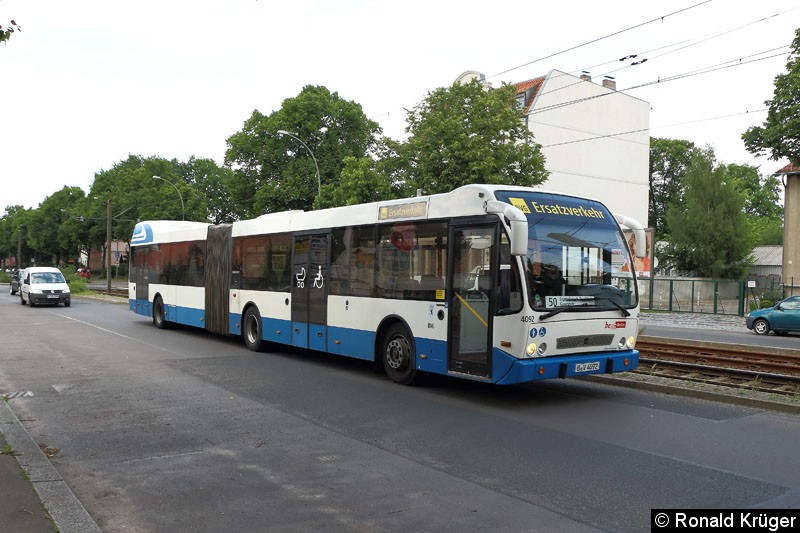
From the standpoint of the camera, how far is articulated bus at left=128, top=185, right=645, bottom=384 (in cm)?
877

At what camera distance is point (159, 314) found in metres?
20.1

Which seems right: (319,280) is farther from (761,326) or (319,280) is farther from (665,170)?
(665,170)

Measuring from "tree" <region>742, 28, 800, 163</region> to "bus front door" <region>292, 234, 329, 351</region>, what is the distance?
17.6m

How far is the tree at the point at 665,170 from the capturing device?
66.8 m

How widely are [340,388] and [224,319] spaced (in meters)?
6.77

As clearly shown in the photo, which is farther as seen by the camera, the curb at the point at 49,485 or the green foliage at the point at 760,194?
the green foliage at the point at 760,194

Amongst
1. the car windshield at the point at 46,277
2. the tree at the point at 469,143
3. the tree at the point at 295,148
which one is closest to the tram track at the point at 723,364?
the tree at the point at 469,143

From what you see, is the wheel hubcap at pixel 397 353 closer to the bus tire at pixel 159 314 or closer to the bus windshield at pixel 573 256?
the bus windshield at pixel 573 256

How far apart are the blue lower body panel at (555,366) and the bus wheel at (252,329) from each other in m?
7.35

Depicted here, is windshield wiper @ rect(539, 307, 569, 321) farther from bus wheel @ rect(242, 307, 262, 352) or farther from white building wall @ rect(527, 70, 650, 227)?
white building wall @ rect(527, 70, 650, 227)

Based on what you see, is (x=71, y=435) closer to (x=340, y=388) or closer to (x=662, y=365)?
(x=340, y=388)

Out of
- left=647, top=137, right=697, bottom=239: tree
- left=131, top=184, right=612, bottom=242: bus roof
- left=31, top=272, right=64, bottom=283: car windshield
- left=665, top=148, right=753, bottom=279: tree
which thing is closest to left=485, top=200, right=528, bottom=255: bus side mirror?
left=131, top=184, right=612, bottom=242: bus roof

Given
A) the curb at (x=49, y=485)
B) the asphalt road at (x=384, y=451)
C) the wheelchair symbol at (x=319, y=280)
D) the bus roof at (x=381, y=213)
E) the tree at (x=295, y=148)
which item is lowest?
the asphalt road at (x=384, y=451)

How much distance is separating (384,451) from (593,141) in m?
46.3
